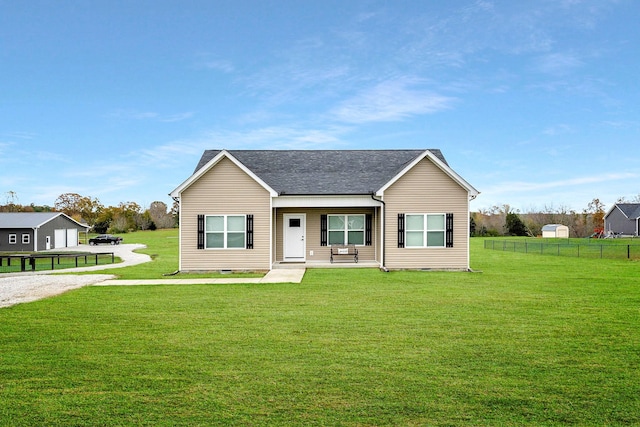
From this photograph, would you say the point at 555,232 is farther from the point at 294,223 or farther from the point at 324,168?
the point at 294,223

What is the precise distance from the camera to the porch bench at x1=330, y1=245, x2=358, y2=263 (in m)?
19.8

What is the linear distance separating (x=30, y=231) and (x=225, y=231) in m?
37.2

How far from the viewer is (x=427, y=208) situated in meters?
18.0

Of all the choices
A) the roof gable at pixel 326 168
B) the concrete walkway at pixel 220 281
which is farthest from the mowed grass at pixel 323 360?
the roof gable at pixel 326 168

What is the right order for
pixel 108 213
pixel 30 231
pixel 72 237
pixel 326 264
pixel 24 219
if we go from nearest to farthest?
pixel 326 264
pixel 30 231
pixel 24 219
pixel 72 237
pixel 108 213

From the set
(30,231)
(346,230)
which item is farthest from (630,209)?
(30,231)

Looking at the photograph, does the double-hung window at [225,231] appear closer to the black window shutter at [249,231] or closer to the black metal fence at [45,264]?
the black window shutter at [249,231]

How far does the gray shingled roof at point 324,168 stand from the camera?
63.1ft

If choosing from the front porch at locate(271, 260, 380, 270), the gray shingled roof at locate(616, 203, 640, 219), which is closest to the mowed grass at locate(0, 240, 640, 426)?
the front porch at locate(271, 260, 380, 270)

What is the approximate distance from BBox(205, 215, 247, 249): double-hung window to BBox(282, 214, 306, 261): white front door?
278cm

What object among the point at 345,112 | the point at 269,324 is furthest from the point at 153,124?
the point at 269,324

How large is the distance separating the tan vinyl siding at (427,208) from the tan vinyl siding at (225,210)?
5.29m

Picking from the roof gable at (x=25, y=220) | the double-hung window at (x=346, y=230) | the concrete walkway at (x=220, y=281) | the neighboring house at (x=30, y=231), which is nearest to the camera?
the concrete walkway at (x=220, y=281)

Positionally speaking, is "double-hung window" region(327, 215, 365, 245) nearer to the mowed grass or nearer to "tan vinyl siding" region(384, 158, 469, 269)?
"tan vinyl siding" region(384, 158, 469, 269)
